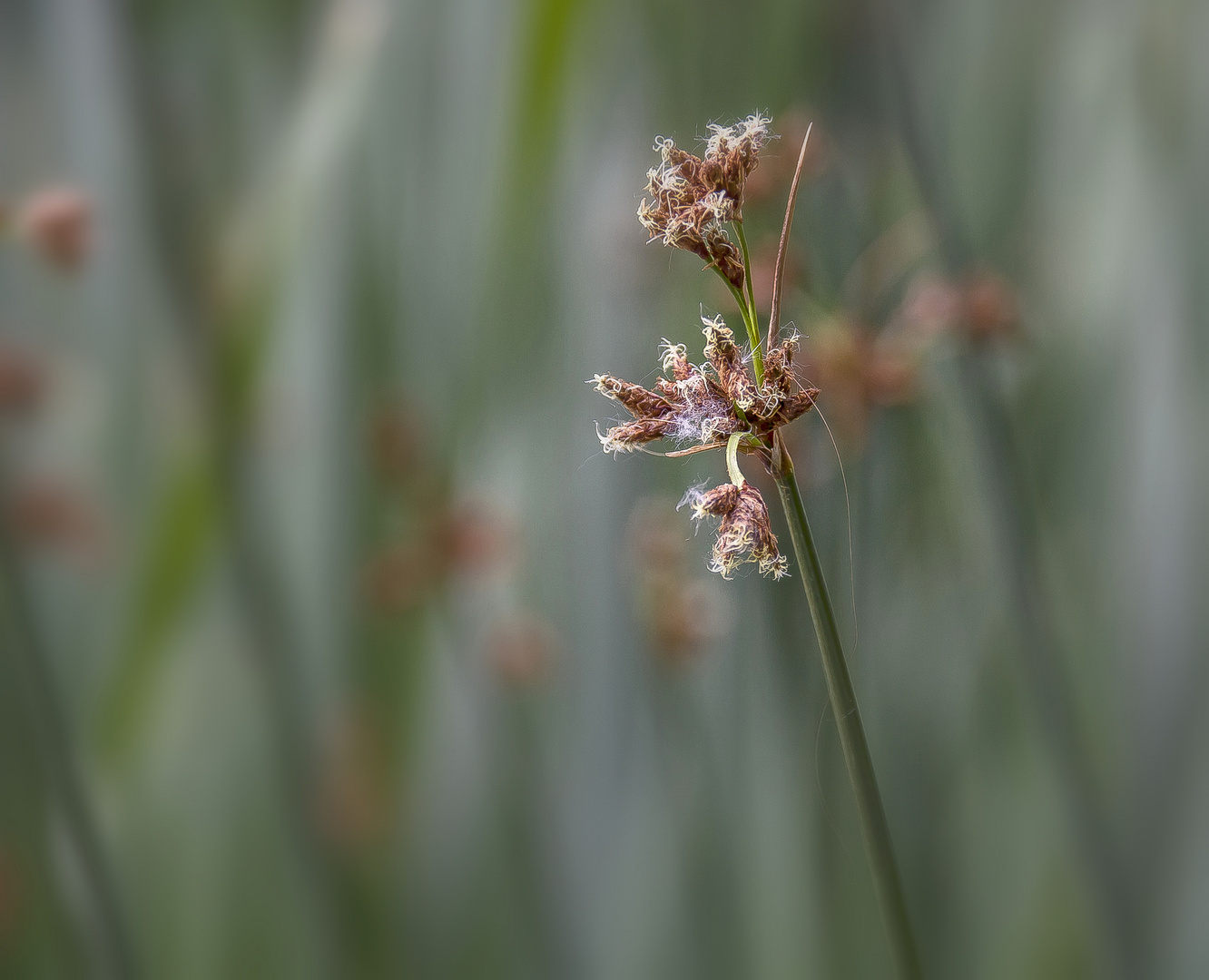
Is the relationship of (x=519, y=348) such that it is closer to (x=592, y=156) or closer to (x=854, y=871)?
(x=592, y=156)

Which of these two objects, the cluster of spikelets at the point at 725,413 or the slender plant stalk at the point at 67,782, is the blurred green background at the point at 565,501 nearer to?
the slender plant stalk at the point at 67,782

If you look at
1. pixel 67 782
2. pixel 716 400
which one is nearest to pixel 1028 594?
pixel 716 400

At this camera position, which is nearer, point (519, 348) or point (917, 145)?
point (917, 145)

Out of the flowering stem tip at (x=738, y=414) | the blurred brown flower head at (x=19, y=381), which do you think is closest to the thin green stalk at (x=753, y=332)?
the flowering stem tip at (x=738, y=414)

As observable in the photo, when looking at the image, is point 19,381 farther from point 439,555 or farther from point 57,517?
point 439,555

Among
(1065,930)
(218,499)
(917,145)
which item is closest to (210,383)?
(218,499)

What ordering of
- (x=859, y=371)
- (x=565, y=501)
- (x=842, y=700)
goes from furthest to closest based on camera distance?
(x=565, y=501) < (x=859, y=371) < (x=842, y=700)
